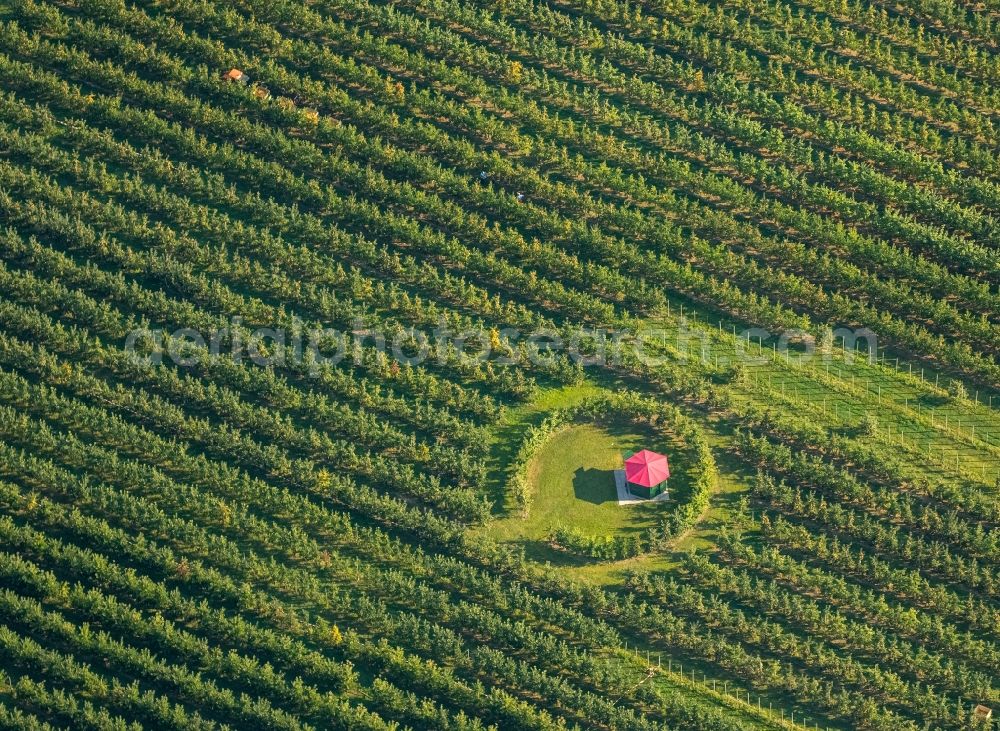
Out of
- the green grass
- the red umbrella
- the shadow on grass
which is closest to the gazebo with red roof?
the red umbrella

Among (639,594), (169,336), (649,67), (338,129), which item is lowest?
(639,594)

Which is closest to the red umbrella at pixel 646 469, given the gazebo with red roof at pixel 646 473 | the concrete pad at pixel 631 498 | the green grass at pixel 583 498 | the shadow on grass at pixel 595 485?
the gazebo with red roof at pixel 646 473

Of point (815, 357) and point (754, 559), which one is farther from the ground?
point (815, 357)

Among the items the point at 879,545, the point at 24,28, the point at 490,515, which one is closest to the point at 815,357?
the point at 879,545

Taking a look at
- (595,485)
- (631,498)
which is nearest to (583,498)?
(595,485)

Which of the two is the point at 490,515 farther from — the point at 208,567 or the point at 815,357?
the point at 815,357

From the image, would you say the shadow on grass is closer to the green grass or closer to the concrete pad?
the green grass

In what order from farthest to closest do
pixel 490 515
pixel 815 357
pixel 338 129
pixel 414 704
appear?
pixel 338 129 → pixel 815 357 → pixel 490 515 → pixel 414 704
